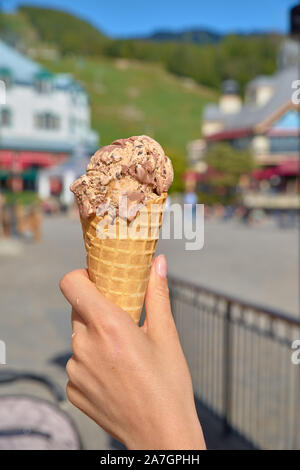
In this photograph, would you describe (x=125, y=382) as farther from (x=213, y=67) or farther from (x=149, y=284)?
(x=213, y=67)

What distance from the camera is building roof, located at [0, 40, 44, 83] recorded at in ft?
117

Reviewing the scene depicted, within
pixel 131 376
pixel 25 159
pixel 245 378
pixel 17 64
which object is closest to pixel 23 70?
pixel 17 64

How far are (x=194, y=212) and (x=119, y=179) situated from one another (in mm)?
24590

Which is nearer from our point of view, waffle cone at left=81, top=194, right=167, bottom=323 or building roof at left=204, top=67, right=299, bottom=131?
waffle cone at left=81, top=194, right=167, bottom=323

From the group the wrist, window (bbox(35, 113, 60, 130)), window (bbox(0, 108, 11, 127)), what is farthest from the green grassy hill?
the wrist

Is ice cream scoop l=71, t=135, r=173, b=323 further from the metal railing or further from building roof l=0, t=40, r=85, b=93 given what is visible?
building roof l=0, t=40, r=85, b=93

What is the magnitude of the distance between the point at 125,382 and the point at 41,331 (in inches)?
255

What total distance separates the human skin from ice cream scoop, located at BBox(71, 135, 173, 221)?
0.87 feet

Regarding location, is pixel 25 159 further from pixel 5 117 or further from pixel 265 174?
pixel 265 174

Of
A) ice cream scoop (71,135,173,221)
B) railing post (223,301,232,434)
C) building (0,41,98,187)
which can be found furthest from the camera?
building (0,41,98,187)

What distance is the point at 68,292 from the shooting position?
1.39 metres

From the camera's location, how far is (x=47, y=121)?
3741 centimetres

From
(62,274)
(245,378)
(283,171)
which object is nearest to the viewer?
(245,378)

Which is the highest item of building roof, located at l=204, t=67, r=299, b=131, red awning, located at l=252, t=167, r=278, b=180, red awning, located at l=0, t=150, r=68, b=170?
building roof, located at l=204, t=67, r=299, b=131
